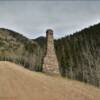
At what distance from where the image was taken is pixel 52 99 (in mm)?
14133

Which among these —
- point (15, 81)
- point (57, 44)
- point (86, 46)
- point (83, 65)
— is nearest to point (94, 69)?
point (83, 65)

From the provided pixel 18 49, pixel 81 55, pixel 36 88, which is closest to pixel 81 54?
pixel 81 55

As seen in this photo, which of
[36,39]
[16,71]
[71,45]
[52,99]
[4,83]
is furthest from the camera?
[36,39]

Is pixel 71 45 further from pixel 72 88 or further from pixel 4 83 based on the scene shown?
pixel 4 83

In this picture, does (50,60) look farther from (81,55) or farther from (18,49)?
(18,49)

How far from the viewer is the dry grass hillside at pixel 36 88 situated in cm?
1456

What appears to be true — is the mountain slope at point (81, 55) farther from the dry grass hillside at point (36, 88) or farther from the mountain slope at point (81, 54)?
the dry grass hillside at point (36, 88)

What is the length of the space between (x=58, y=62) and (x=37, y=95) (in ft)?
23.4

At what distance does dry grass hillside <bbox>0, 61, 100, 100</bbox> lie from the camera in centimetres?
1456

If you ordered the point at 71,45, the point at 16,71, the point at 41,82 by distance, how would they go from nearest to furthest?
the point at 41,82
the point at 16,71
the point at 71,45

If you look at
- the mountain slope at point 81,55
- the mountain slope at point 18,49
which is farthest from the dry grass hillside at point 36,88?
the mountain slope at point 18,49

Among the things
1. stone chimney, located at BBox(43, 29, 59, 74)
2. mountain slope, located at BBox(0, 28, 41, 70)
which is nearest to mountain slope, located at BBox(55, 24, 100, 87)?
stone chimney, located at BBox(43, 29, 59, 74)

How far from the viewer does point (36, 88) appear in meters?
15.7

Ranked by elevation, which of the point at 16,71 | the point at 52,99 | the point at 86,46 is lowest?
the point at 52,99
